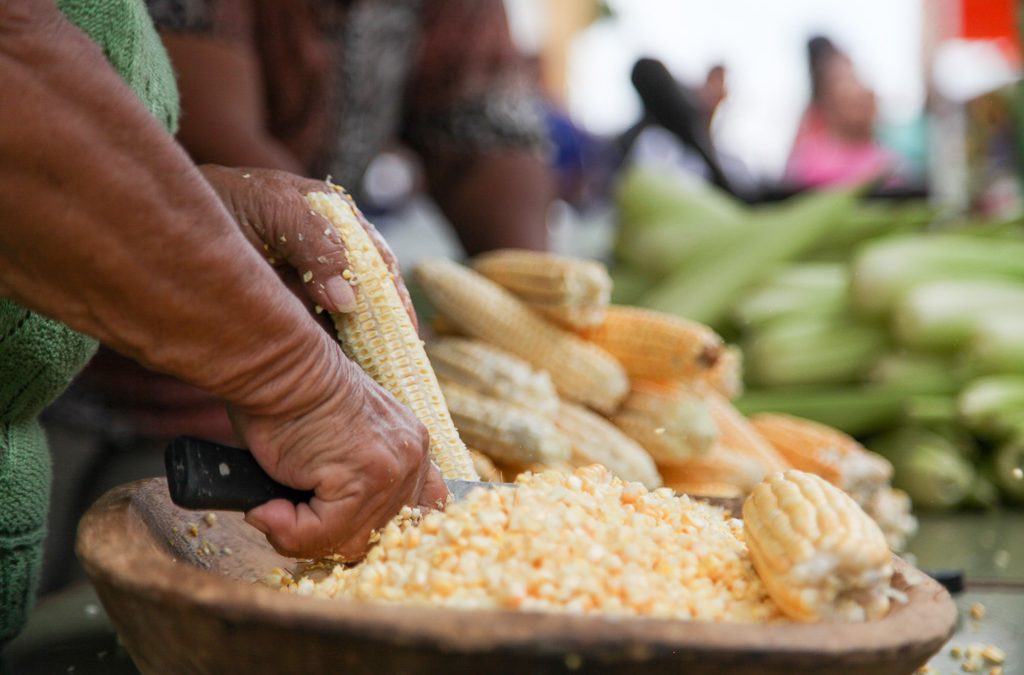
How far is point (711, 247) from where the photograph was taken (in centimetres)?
278

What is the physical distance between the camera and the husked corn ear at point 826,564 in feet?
2.42

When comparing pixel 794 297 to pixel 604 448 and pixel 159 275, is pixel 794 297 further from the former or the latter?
pixel 159 275

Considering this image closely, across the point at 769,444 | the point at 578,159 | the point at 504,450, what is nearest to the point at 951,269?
the point at 769,444

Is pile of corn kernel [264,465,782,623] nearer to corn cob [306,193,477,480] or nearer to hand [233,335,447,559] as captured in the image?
hand [233,335,447,559]

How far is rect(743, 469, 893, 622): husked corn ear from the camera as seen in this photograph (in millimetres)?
738

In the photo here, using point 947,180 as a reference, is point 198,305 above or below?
above

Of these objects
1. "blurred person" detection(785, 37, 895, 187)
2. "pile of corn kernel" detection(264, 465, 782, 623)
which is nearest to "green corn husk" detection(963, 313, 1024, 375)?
"pile of corn kernel" detection(264, 465, 782, 623)

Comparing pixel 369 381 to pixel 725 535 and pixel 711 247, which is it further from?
pixel 711 247

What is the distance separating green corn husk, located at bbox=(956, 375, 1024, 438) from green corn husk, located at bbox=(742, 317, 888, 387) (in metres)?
0.35

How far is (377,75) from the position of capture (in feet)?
6.98

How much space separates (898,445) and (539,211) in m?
0.97

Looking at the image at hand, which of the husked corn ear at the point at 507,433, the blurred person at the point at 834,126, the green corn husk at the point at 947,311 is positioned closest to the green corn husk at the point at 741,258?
the green corn husk at the point at 947,311

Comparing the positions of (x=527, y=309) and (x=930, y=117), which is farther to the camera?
(x=930, y=117)

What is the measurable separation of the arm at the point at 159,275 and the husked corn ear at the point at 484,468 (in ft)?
1.37
